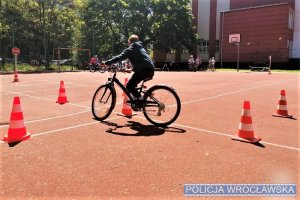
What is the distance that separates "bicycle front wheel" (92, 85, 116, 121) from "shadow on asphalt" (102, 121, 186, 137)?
494 mm

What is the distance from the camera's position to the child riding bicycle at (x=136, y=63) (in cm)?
689

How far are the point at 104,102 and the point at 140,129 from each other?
1494mm

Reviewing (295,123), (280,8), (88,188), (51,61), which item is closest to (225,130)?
(295,123)

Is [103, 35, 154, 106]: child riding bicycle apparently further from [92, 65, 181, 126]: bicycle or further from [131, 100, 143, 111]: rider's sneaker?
[92, 65, 181, 126]: bicycle

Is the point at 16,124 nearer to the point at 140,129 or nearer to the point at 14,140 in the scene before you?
the point at 14,140

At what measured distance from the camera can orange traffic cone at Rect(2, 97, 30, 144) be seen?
18.0 ft

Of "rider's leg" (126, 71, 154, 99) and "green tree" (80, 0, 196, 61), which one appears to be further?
"green tree" (80, 0, 196, 61)

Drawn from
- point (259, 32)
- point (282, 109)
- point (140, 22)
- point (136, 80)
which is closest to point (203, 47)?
point (259, 32)

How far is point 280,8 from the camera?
1638 inches

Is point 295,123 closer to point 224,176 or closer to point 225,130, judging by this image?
point 225,130

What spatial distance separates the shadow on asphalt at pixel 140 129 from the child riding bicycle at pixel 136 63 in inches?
21.8

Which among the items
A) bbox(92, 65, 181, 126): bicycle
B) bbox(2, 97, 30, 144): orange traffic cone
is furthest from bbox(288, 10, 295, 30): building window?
bbox(2, 97, 30, 144): orange traffic cone

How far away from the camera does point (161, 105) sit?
683cm

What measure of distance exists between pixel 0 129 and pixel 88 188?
362cm
